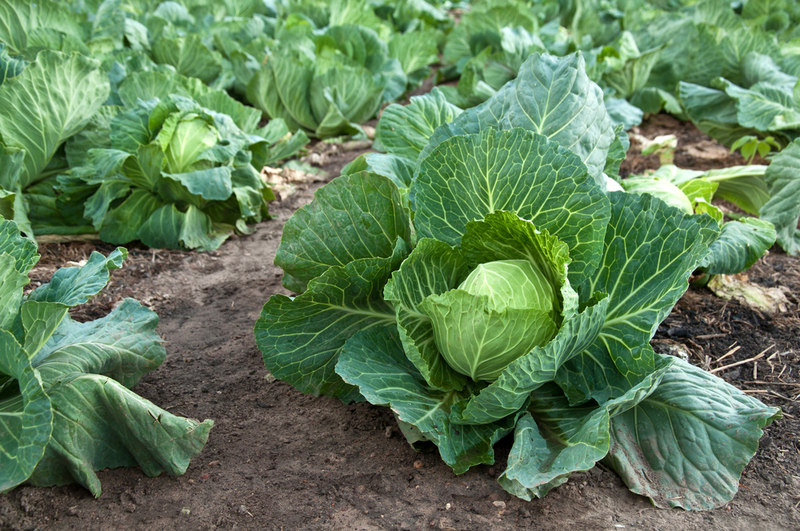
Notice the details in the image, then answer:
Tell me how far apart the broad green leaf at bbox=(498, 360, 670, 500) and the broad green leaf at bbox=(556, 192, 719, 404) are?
9cm

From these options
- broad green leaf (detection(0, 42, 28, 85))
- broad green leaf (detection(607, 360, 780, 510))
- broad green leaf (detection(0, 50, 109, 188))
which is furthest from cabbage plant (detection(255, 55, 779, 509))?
broad green leaf (detection(0, 42, 28, 85))

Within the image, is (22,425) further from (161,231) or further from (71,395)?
(161,231)

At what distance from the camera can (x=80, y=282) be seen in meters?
2.23

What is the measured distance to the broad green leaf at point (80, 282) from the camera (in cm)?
215

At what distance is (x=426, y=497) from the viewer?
83.9 inches

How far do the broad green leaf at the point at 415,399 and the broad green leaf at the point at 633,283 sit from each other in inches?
15.0

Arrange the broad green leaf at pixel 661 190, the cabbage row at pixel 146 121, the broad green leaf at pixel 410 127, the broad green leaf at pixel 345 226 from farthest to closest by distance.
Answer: the cabbage row at pixel 146 121, the broad green leaf at pixel 661 190, the broad green leaf at pixel 410 127, the broad green leaf at pixel 345 226

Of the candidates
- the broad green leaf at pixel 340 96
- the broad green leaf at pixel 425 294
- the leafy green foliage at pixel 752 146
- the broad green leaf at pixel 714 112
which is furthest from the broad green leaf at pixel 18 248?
the broad green leaf at pixel 714 112

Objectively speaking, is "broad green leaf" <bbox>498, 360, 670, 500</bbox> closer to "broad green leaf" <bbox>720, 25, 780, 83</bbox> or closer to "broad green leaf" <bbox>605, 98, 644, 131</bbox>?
"broad green leaf" <bbox>605, 98, 644, 131</bbox>

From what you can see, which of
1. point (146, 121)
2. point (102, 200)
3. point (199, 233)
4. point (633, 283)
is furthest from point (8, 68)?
point (633, 283)

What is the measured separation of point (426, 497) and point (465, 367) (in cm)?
48

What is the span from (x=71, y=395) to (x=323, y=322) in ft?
3.05

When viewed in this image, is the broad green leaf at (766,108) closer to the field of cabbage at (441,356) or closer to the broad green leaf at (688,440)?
the field of cabbage at (441,356)

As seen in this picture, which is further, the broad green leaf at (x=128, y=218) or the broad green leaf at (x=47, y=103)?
the broad green leaf at (x=128, y=218)
